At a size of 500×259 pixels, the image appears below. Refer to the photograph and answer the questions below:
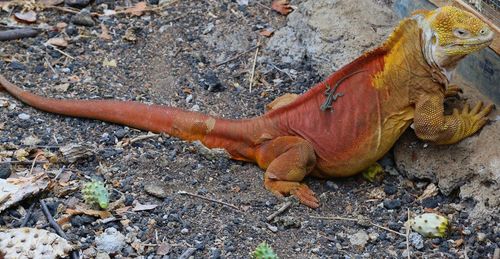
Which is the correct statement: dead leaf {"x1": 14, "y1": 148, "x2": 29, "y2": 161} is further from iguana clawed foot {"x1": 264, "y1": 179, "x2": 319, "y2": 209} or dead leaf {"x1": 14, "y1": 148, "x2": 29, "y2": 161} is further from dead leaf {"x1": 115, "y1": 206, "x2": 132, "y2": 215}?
iguana clawed foot {"x1": 264, "y1": 179, "x2": 319, "y2": 209}

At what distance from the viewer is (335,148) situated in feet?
20.2

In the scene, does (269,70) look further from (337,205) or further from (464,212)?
(464,212)

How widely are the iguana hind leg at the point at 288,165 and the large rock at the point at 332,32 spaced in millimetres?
1120

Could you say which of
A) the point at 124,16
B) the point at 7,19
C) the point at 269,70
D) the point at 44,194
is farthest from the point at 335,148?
the point at 7,19

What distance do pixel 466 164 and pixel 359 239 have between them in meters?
0.95

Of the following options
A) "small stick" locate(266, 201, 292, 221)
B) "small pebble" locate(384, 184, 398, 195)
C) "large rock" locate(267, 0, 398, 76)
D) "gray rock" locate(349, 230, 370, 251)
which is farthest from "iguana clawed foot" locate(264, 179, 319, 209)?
"large rock" locate(267, 0, 398, 76)

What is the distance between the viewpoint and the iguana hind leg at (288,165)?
5.96 m

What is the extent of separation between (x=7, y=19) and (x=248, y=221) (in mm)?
3649

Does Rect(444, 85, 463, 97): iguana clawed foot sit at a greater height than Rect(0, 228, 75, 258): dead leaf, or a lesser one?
greater

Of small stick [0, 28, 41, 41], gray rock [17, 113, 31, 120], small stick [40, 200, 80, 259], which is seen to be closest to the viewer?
small stick [40, 200, 80, 259]

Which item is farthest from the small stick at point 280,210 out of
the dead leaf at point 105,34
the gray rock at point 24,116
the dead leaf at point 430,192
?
the dead leaf at point 105,34

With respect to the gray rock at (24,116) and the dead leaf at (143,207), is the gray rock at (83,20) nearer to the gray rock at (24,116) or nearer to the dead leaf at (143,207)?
the gray rock at (24,116)

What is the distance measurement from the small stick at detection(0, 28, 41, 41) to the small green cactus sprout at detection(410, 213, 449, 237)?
4044 mm

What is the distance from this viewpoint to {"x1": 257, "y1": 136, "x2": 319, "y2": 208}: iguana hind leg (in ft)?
19.6
